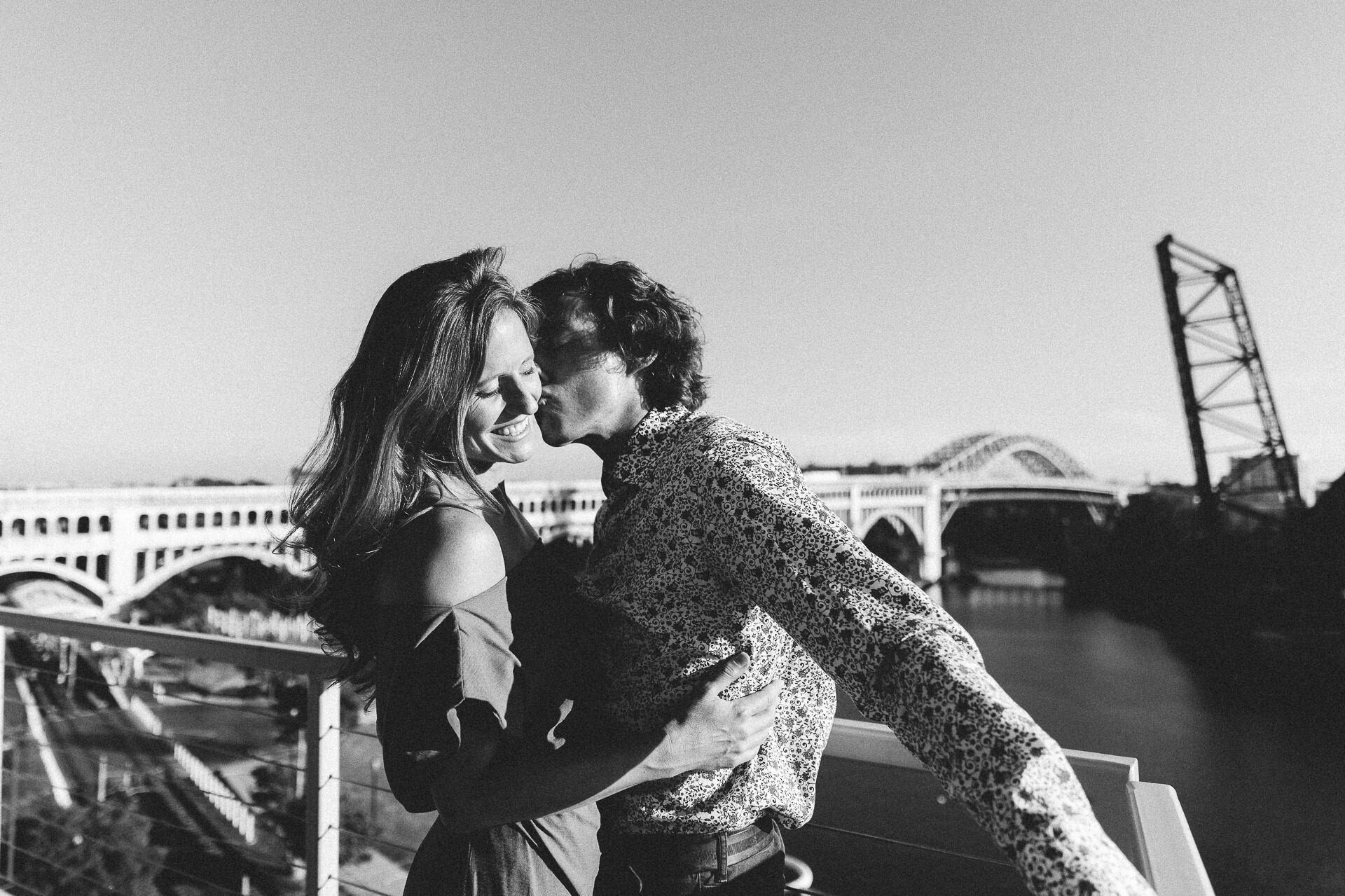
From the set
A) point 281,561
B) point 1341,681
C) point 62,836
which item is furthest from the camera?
point 281,561

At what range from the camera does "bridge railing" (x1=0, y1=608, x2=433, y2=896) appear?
149 centimetres

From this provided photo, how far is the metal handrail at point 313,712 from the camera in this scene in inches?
55.0

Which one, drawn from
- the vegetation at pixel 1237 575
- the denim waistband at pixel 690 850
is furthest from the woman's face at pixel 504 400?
the vegetation at pixel 1237 575

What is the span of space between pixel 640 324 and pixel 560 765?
504mm

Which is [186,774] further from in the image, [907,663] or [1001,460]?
[1001,460]

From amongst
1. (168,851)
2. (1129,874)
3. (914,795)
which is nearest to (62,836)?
(168,851)

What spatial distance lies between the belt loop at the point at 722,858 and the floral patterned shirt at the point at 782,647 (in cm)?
1

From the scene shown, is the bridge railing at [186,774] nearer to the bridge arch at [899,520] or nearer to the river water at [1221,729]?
the river water at [1221,729]

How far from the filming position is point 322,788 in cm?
146

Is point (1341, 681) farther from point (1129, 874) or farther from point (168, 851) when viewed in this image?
point (1129, 874)

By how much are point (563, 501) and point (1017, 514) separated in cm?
2720

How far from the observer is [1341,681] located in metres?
17.1

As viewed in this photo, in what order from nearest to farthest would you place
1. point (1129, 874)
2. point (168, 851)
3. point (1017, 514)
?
point (1129, 874) < point (168, 851) < point (1017, 514)

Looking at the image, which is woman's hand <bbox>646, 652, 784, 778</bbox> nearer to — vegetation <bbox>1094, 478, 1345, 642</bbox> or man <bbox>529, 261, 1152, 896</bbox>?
man <bbox>529, 261, 1152, 896</bbox>
